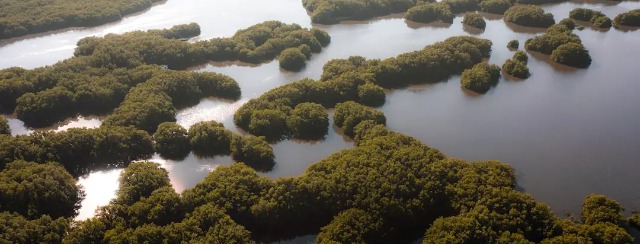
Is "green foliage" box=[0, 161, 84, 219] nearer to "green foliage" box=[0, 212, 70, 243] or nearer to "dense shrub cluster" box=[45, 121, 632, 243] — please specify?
"green foliage" box=[0, 212, 70, 243]

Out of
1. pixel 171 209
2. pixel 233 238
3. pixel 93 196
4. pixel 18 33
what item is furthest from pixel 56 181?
pixel 18 33

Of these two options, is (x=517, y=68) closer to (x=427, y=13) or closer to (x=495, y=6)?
(x=427, y=13)

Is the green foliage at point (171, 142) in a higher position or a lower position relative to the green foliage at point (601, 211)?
lower

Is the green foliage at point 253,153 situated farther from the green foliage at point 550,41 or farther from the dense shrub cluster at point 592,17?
the dense shrub cluster at point 592,17

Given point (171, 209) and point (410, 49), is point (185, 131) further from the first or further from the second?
point (410, 49)

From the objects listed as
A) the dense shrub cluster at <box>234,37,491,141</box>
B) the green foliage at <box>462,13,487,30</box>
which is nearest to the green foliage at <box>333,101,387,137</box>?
the dense shrub cluster at <box>234,37,491,141</box>

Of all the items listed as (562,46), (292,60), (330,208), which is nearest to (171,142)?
(330,208)

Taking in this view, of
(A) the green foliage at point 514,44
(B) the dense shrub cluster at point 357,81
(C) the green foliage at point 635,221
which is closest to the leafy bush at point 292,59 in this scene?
(B) the dense shrub cluster at point 357,81
